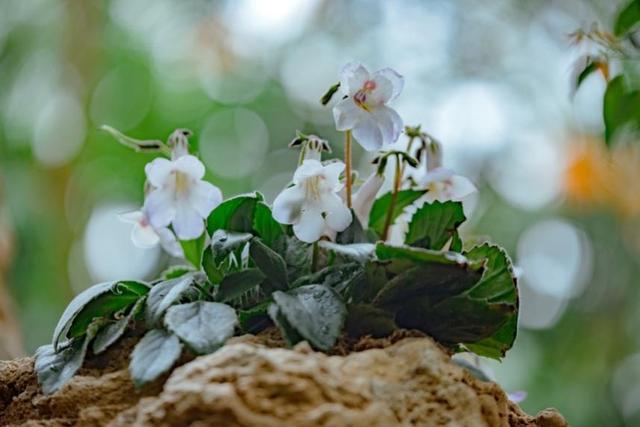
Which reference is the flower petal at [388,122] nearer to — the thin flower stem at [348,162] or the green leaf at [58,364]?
the thin flower stem at [348,162]

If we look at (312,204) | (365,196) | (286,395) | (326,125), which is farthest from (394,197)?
(326,125)

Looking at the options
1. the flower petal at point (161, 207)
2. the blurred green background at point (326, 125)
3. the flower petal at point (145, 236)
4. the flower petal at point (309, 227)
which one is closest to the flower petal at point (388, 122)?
the flower petal at point (309, 227)

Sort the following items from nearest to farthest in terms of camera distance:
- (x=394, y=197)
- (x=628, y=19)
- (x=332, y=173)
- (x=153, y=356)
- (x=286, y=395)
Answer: (x=286, y=395) → (x=153, y=356) → (x=332, y=173) → (x=394, y=197) → (x=628, y=19)

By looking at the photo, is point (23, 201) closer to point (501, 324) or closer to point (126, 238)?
point (126, 238)

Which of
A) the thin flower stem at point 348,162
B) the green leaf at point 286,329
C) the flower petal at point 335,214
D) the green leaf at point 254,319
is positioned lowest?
the green leaf at point 286,329

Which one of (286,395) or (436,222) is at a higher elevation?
(436,222)

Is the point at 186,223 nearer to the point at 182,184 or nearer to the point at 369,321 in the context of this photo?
the point at 182,184
